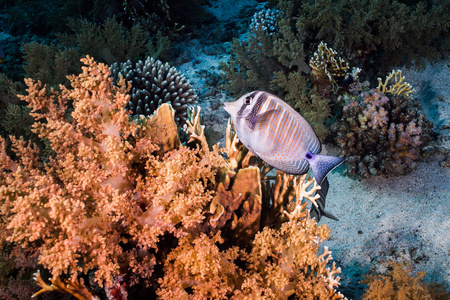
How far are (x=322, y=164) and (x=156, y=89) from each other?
11.4ft

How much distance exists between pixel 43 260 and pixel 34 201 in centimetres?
31

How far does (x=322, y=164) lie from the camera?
6.16 ft

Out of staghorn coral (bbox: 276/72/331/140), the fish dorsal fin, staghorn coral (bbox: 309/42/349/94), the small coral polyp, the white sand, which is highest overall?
the fish dorsal fin

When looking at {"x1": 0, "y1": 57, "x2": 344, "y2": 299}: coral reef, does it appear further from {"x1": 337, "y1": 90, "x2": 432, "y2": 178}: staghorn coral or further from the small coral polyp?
the small coral polyp

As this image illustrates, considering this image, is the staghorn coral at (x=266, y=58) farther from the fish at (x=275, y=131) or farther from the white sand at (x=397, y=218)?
the fish at (x=275, y=131)

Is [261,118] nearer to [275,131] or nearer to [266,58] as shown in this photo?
[275,131]

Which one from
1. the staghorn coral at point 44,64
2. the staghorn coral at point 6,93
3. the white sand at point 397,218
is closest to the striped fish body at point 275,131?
the white sand at point 397,218

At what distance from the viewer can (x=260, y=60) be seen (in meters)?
5.51

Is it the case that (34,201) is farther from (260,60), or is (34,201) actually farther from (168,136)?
(260,60)

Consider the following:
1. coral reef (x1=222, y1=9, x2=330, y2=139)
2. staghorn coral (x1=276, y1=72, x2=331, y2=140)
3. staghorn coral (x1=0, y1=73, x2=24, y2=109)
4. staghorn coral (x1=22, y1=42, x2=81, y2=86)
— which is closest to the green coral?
staghorn coral (x1=22, y1=42, x2=81, y2=86)

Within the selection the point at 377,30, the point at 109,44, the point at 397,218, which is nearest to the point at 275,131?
the point at 397,218

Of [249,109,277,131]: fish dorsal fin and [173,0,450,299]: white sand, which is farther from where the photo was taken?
[173,0,450,299]: white sand

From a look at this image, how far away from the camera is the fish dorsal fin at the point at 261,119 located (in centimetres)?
192

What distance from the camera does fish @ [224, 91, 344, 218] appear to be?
1.92 meters
